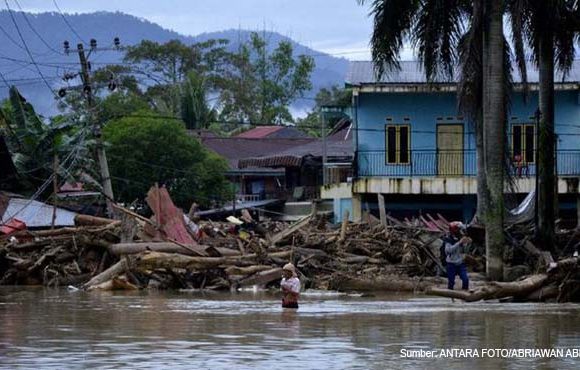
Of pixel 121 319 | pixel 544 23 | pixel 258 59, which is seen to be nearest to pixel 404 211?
pixel 544 23

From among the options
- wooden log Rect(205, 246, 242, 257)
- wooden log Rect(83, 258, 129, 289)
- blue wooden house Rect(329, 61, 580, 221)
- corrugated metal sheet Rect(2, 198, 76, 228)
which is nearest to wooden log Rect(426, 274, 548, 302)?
wooden log Rect(205, 246, 242, 257)

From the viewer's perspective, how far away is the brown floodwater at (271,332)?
1496 cm

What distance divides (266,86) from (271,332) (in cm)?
8078

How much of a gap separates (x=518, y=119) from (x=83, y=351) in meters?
35.6

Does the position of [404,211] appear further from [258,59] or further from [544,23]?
[258,59]

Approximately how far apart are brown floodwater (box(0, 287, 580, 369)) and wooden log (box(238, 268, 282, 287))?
3861mm

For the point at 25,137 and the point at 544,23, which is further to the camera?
the point at 25,137

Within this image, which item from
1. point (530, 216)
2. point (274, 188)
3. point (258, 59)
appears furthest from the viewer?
point (258, 59)

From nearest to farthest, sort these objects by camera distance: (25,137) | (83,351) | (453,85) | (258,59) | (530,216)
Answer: (83,351) < (530,216) < (453,85) < (25,137) < (258,59)

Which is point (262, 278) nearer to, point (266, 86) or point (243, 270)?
point (243, 270)

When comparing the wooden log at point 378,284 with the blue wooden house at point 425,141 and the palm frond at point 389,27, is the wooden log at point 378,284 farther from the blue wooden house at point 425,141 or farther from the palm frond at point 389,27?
the blue wooden house at point 425,141

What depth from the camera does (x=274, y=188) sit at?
71.9 metres

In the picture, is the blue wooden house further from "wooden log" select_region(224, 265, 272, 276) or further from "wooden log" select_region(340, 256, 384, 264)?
"wooden log" select_region(224, 265, 272, 276)

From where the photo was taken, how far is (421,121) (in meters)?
49.9
